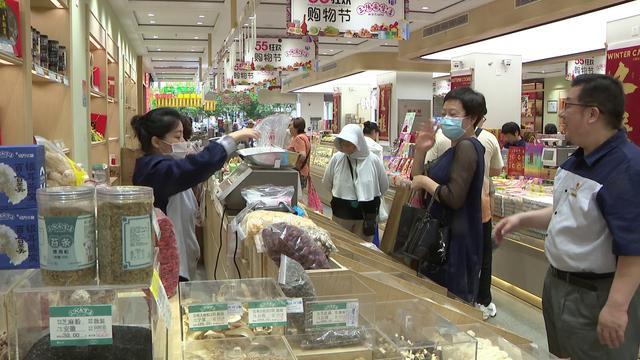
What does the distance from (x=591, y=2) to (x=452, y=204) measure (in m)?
4.19

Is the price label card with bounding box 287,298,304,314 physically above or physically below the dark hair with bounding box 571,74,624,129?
below

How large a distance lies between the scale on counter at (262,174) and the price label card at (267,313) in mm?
1591

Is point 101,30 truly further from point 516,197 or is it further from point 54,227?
point 54,227

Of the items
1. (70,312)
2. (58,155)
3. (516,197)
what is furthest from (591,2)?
(70,312)

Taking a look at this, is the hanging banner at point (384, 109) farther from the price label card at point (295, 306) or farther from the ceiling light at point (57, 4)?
the price label card at point (295, 306)

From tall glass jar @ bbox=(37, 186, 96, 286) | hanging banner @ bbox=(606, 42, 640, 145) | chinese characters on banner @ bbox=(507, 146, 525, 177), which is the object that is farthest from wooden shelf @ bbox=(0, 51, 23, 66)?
chinese characters on banner @ bbox=(507, 146, 525, 177)

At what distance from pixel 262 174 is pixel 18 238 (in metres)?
1.86

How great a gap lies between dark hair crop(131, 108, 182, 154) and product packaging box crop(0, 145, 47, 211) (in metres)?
1.55

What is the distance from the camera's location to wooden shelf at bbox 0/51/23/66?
2843 mm

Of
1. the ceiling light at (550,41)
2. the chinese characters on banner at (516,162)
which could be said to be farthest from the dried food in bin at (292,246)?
the ceiling light at (550,41)

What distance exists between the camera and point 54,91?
4.56 m

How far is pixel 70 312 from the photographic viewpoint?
3.58ft

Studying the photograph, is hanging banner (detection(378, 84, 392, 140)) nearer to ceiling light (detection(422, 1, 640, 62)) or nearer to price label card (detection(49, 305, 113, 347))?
ceiling light (detection(422, 1, 640, 62))

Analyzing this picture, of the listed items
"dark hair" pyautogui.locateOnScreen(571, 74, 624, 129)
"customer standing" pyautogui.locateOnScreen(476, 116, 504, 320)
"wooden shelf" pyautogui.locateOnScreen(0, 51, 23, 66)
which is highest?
"wooden shelf" pyautogui.locateOnScreen(0, 51, 23, 66)
